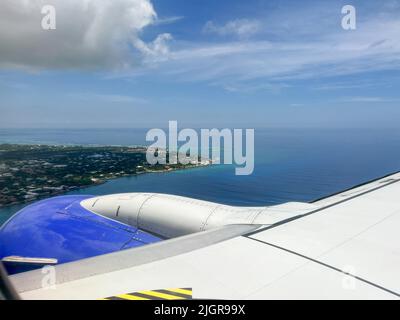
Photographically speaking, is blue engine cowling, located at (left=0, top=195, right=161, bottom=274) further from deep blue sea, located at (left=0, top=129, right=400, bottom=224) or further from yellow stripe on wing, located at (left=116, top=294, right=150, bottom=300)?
deep blue sea, located at (left=0, top=129, right=400, bottom=224)

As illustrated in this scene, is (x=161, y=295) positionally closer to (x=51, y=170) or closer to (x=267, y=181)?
(x=51, y=170)

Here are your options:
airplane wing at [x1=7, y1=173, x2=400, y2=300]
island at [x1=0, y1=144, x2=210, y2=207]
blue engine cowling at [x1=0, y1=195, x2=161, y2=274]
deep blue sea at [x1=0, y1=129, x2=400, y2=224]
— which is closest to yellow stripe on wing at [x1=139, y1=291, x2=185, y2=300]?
airplane wing at [x1=7, y1=173, x2=400, y2=300]

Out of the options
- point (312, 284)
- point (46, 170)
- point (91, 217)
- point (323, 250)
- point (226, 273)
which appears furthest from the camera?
point (46, 170)

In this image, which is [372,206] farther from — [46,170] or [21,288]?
[46,170]

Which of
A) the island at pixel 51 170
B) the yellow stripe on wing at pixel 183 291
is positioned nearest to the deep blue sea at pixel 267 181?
the island at pixel 51 170

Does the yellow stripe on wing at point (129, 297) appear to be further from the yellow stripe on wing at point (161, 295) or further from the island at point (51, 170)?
the island at point (51, 170)
